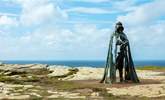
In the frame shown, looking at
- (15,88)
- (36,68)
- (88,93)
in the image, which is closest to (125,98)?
(88,93)

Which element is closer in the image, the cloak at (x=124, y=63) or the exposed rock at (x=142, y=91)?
→ the exposed rock at (x=142, y=91)

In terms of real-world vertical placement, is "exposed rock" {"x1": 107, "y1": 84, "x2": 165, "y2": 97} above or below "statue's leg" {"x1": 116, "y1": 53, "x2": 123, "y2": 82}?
below

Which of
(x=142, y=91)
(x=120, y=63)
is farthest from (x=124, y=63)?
(x=142, y=91)

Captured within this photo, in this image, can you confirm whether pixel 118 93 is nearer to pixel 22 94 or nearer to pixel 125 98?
pixel 125 98

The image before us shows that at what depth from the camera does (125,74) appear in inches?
1254

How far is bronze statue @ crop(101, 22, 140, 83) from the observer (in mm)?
31514

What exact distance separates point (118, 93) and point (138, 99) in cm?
250

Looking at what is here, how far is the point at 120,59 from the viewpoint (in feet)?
104

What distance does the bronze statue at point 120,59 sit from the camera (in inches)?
1241

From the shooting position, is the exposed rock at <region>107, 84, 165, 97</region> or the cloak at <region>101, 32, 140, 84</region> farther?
the cloak at <region>101, 32, 140, 84</region>

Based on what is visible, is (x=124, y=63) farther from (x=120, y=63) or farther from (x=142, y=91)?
(x=142, y=91)

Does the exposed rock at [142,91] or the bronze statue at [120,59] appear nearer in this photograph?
the exposed rock at [142,91]

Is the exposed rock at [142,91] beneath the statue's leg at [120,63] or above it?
beneath

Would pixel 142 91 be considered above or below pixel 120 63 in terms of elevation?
below
